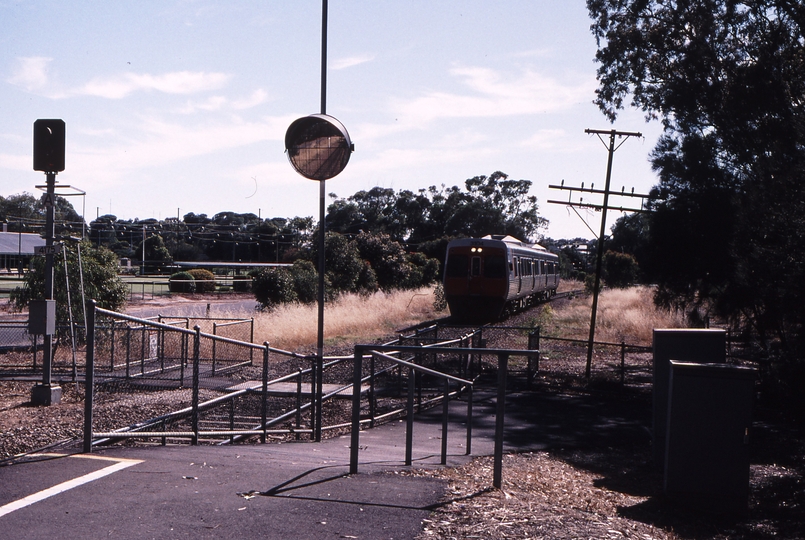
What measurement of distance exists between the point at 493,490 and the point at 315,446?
3.42 metres

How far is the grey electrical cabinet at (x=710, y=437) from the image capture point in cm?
651

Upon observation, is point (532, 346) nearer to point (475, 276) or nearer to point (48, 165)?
point (48, 165)

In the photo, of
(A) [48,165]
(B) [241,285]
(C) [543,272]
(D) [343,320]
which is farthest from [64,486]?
(B) [241,285]

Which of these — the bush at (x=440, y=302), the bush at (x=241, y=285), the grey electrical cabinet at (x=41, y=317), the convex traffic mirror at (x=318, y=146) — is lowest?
the bush at (x=241, y=285)

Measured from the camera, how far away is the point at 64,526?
166 inches

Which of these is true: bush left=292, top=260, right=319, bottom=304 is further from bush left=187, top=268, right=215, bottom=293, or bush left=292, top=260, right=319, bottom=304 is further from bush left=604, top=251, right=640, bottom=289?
bush left=604, top=251, right=640, bottom=289

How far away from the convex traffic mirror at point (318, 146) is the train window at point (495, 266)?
2123 cm

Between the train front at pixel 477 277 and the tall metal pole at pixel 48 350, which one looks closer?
the tall metal pole at pixel 48 350

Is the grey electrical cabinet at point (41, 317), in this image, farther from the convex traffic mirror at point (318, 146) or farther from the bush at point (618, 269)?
the bush at point (618, 269)

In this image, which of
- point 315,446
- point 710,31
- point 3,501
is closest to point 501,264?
point 710,31

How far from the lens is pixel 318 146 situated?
24.7 ft

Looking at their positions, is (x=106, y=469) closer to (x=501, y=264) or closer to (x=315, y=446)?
(x=315, y=446)

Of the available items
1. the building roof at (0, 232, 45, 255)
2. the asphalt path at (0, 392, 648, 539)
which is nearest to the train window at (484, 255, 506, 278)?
the asphalt path at (0, 392, 648, 539)

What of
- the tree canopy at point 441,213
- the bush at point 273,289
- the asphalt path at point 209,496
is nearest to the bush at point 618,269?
the tree canopy at point 441,213
